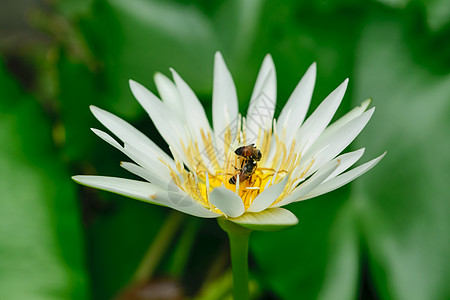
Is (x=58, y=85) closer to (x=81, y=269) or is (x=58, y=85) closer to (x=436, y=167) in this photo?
(x=81, y=269)

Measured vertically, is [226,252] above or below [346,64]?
below

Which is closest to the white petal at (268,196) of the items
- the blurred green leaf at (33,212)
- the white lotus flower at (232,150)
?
the white lotus flower at (232,150)

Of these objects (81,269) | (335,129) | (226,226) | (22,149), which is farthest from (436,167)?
(22,149)

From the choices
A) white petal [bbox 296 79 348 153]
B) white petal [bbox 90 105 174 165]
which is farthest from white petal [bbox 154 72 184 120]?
white petal [bbox 296 79 348 153]

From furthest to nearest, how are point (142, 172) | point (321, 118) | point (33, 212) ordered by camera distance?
point (33, 212)
point (321, 118)
point (142, 172)

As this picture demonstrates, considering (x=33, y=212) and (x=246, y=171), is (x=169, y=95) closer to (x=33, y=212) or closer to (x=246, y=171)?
(x=246, y=171)

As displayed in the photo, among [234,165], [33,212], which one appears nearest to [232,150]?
[234,165]
